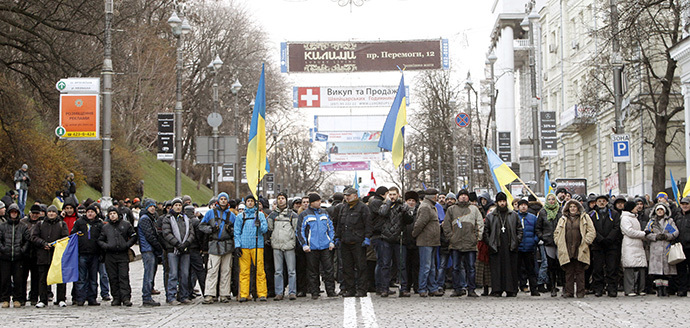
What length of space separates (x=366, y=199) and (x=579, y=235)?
473cm

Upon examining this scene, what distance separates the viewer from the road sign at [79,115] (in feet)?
78.7

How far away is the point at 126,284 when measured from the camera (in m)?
16.4

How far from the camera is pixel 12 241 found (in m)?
16.4

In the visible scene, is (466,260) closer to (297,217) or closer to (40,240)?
(297,217)

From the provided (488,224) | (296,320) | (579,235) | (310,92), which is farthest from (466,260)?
(310,92)

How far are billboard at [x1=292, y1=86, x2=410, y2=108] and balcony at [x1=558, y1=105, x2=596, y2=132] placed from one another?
11481 mm

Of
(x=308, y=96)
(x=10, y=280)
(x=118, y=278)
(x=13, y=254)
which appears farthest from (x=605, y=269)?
(x=308, y=96)

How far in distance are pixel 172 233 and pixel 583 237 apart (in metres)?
6.58

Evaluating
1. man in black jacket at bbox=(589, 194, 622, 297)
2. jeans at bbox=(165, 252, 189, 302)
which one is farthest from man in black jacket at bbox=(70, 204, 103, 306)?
man in black jacket at bbox=(589, 194, 622, 297)

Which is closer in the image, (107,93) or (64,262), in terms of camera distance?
(64,262)

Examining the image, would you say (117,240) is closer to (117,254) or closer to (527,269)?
(117,254)

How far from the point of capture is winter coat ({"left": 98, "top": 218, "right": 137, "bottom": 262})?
1630 centimetres

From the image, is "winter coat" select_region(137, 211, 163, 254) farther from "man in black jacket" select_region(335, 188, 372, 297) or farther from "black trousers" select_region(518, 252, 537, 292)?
"black trousers" select_region(518, 252, 537, 292)

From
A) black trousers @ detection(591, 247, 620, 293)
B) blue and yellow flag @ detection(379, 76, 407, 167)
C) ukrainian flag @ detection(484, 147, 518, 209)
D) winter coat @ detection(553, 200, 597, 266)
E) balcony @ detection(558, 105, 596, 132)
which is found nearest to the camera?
winter coat @ detection(553, 200, 597, 266)
